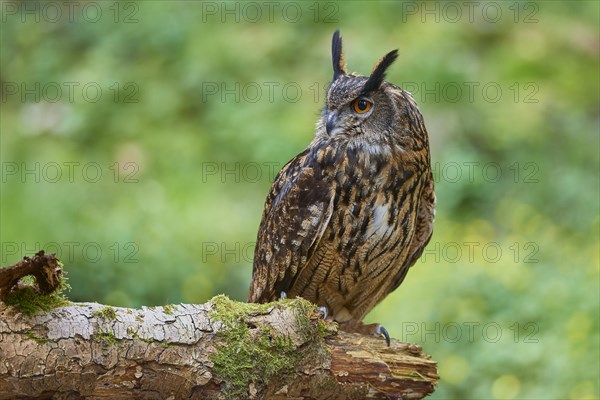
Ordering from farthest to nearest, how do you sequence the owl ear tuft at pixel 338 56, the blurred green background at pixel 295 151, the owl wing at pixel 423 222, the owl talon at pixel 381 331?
the blurred green background at pixel 295 151 → the owl ear tuft at pixel 338 56 → the owl wing at pixel 423 222 → the owl talon at pixel 381 331

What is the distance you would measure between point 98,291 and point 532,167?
14.2 ft

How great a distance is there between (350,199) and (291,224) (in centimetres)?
31

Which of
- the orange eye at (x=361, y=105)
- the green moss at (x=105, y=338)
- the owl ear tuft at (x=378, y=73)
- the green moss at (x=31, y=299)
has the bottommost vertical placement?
the green moss at (x=105, y=338)

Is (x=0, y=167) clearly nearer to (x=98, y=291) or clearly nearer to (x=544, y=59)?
(x=98, y=291)

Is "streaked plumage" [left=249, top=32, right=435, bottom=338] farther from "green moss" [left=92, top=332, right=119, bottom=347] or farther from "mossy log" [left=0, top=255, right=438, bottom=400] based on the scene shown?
"green moss" [left=92, top=332, right=119, bottom=347]

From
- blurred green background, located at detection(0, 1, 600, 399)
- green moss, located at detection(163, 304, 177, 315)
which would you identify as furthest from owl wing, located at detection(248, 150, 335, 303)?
blurred green background, located at detection(0, 1, 600, 399)

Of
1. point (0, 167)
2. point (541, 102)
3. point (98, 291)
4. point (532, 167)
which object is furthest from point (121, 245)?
point (541, 102)

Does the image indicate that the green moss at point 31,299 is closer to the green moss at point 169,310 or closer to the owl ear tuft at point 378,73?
the green moss at point 169,310

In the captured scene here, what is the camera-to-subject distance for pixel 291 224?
4.05 metres

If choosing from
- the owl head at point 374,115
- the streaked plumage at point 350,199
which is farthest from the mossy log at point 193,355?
the owl head at point 374,115

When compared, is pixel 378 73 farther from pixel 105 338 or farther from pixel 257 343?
pixel 105 338

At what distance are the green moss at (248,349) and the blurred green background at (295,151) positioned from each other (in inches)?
108

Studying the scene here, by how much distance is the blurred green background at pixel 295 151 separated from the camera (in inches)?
252

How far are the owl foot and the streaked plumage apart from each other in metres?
0.01
